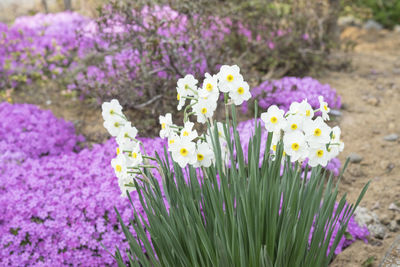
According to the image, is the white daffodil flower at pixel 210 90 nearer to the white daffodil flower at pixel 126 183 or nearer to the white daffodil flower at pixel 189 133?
the white daffodil flower at pixel 189 133

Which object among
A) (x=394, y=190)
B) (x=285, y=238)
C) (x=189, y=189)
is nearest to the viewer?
(x=285, y=238)

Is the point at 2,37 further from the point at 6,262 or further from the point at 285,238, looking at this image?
the point at 285,238

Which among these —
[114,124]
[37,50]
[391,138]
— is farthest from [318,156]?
[37,50]

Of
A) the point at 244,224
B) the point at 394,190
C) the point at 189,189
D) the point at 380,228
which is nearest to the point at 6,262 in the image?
the point at 189,189

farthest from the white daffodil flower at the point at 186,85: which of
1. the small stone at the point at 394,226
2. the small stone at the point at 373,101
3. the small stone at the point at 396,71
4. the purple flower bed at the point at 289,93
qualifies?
the small stone at the point at 396,71

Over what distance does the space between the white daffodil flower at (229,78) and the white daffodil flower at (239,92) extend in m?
0.02

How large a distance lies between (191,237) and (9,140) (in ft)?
9.56

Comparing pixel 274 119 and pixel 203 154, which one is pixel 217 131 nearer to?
pixel 203 154

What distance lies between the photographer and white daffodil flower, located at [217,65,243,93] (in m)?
1.71

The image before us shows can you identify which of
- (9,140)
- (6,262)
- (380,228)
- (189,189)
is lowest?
(380,228)

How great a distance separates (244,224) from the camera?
179 centimetres

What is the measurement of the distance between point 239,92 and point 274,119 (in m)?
0.19

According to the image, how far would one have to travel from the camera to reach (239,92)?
176cm

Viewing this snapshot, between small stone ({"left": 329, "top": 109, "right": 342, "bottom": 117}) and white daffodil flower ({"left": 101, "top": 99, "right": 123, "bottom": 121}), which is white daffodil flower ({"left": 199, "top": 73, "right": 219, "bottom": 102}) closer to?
white daffodil flower ({"left": 101, "top": 99, "right": 123, "bottom": 121})
